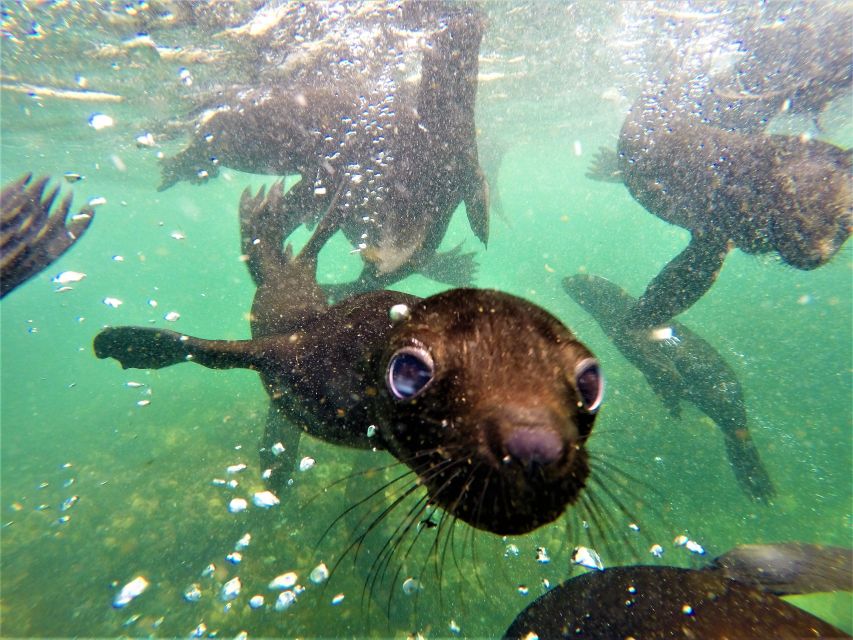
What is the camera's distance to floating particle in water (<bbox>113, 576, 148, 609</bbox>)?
5020 mm

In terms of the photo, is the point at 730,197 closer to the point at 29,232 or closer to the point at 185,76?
the point at 29,232

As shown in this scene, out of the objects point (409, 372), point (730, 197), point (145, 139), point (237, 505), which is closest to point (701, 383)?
point (730, 197)

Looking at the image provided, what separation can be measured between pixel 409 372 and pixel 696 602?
2164 mm

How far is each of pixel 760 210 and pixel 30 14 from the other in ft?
41.1

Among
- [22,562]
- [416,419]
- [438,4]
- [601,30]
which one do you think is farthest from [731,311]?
[22,562]

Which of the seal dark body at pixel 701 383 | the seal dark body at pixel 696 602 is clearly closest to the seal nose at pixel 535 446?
the seal dark body at pixel 696 602

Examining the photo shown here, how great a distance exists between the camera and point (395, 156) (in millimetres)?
5516

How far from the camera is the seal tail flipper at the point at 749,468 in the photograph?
23.9 feet

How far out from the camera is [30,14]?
7.62 metres

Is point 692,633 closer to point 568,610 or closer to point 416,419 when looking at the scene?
point 568,610

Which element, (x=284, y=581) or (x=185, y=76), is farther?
(x=185, y=76)

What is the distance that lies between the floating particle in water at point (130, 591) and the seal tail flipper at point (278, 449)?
6.53ft

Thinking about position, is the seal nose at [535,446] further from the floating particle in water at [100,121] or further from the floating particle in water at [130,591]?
the floating particle in water at [100,121]

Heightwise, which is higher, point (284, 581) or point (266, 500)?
point (284, 581)
